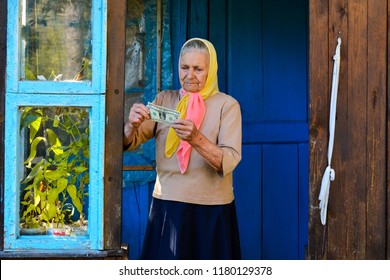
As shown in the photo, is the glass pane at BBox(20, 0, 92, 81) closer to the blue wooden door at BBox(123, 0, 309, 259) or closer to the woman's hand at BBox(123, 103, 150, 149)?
the woman's hand at BBox(123, 103, 150, 149)

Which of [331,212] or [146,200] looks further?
[146,200]

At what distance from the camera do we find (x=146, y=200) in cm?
525

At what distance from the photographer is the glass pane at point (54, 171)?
375cm

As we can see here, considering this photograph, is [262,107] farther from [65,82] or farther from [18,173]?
[18,173]

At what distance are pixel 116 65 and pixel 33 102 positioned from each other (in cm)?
43

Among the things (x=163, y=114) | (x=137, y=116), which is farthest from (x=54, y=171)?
(x=163, y=114)

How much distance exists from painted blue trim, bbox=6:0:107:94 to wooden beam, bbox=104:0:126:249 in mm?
38

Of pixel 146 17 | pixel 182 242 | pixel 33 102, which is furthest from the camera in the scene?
pixel 146 17

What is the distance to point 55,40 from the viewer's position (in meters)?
3.73

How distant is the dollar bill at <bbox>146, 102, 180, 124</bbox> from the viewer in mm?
3701

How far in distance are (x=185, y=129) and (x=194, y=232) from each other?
0.64 metres

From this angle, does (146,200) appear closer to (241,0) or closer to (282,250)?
(282,250)

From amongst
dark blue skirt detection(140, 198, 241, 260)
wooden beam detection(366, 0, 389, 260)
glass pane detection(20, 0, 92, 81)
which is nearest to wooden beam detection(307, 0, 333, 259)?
wooden beam detection(366, 0, 389, 260)

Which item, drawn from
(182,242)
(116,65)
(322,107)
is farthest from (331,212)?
(116,65)
